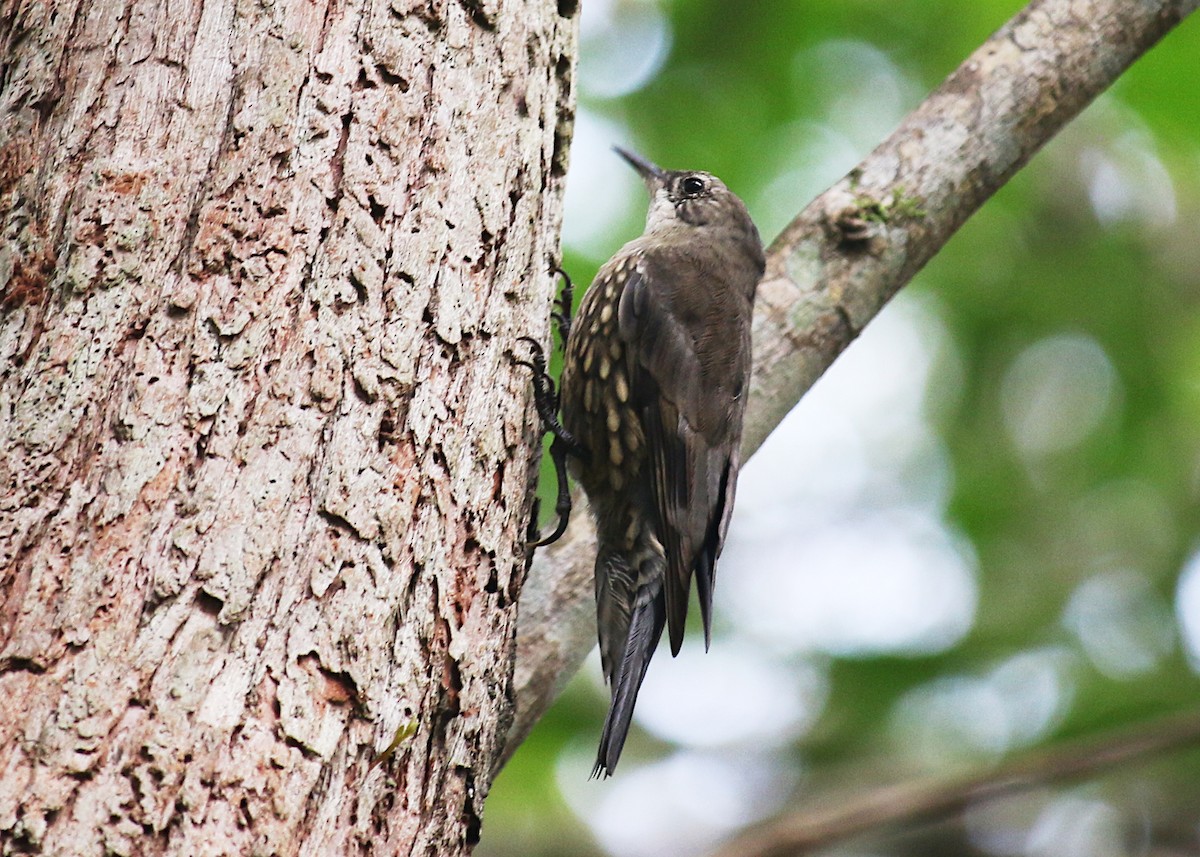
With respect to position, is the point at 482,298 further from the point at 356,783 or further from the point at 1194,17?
the point at 1194,17

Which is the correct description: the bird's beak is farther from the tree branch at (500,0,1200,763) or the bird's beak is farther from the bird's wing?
the tree branch at (500,0,1200,763)

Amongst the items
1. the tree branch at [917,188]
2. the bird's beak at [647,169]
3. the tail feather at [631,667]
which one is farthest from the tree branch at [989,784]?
the bird's beak at [647,169]

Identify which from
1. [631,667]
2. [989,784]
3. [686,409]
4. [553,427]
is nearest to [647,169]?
[686,409]

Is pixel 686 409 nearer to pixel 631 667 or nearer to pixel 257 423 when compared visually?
pixel 631 667

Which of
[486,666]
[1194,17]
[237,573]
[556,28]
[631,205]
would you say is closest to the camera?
[237,573]

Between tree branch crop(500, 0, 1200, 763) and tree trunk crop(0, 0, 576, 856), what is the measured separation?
880mm

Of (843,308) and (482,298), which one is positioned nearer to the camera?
(482,298)

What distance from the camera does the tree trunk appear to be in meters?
1.48

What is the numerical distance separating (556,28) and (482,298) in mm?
651

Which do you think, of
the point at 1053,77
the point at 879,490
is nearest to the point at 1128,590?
the point at 879,490

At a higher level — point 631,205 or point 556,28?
point 631,205

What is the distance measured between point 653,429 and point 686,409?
0.10 meters

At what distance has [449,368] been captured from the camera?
6.35 ft

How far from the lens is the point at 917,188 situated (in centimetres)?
290
